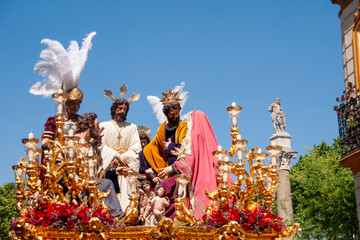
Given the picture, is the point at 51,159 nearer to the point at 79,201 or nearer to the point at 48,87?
the point at 79,201

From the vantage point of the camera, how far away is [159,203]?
13531 millimetres

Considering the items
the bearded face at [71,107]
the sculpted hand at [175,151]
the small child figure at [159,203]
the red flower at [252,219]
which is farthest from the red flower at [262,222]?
the bearded face at [71,107]

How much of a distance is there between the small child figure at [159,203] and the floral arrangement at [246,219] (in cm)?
104

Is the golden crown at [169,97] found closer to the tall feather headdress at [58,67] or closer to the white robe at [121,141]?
the white robe at [121,141]

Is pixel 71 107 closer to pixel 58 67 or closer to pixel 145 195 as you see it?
pixel 58 67

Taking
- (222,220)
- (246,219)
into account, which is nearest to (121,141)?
(222,220)

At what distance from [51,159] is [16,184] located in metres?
0.88

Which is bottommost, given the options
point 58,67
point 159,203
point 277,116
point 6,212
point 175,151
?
point 159,203

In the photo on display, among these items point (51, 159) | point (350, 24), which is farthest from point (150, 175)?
point (350, 24)

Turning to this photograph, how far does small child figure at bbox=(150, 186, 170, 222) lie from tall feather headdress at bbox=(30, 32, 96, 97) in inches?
185

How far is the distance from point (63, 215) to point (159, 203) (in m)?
2.20

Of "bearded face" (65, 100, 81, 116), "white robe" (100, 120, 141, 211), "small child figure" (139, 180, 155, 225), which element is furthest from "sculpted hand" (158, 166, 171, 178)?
"bearded face" (65, 100, 81, 116)

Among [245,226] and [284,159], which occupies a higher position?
[284,159]

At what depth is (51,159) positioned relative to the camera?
12.8 metres
